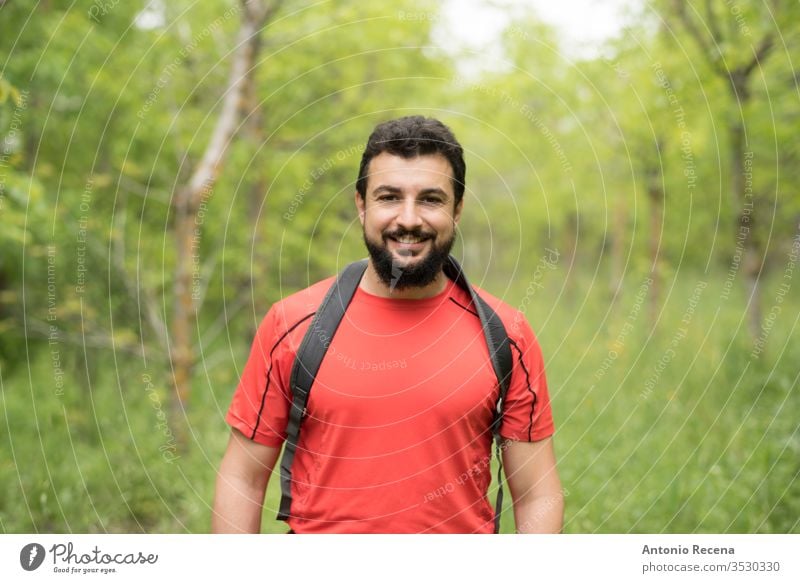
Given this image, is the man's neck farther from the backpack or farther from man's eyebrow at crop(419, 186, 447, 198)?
man's eyebrow at crop(419, 186, 447, 198)

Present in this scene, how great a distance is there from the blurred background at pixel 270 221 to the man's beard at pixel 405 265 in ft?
4.63

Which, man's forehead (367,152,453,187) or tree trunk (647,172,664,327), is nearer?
man's forehead (367,152,453,187)

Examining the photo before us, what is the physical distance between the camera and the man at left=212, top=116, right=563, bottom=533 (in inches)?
93.5

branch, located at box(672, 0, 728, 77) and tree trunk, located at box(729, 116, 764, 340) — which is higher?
branch, located at box(672, 0, 728, 77)

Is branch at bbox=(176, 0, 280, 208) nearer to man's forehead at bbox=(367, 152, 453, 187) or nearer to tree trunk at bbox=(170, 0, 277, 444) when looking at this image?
tree trunk at bbox=(170, 0, 277, 444)

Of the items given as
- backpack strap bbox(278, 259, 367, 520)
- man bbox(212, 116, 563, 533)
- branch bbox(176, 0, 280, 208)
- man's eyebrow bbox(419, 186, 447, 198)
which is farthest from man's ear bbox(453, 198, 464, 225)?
branch bbox(176, 0, 280, 208)

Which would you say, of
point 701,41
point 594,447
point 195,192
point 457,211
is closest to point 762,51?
point 701,41

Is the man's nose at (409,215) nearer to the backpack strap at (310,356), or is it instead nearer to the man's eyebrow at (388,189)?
the man's eyebrow at (388,189)

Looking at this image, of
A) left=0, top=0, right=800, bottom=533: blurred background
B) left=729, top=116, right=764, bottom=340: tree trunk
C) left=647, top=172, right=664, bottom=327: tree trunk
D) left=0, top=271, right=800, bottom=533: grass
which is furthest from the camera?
left=647, top=172, right=664, bottom=327: tree trunk

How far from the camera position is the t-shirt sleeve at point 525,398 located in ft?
8.07

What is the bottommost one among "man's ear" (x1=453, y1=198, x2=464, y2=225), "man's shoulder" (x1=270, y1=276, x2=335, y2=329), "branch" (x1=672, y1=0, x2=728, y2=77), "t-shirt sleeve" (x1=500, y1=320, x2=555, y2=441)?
"t-shirt sleeve" (x1=500, y1=320, x2=555, y2=441)

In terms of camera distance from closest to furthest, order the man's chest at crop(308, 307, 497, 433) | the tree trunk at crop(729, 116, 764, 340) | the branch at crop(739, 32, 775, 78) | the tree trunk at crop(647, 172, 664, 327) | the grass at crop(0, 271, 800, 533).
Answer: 1. the man's chest at crop(308, 307, 497, 433)
2. the grass at crop(0, 271, 800, 533)
3. the branch at crop(739, 32, 775, 78)
4. the tree trunk at crop(729, 116, 764, 340)
5. the tree trunk at crop(647, 172, 664, 327)

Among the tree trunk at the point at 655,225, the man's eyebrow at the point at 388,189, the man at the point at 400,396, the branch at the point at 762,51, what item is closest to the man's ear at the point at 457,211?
the man at the point at 400,396

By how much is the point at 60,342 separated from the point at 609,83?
7.55 m
